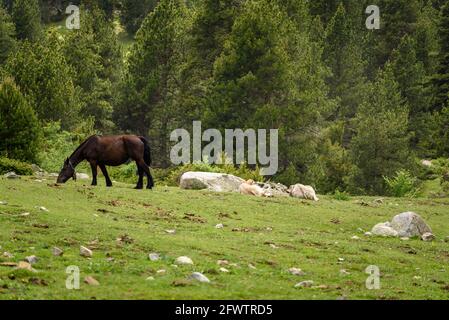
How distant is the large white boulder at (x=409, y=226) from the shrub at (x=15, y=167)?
1614 centimetres

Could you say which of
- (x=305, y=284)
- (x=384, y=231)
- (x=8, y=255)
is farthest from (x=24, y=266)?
(x=384, y=231)

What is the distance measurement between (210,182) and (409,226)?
1033 centimetres

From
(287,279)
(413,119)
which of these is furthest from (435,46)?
(287,279)

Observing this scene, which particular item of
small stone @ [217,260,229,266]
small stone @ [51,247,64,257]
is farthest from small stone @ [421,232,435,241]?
small stone @ [51,247,64,257]

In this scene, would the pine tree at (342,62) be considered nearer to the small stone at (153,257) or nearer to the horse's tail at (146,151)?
the horse's tail at (146,151)

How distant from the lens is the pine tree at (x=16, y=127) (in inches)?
1345

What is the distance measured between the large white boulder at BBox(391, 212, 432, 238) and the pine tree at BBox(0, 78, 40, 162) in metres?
18.6

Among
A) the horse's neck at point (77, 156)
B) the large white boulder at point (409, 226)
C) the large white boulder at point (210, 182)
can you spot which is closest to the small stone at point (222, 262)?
the large white boulder at point (409, 226)

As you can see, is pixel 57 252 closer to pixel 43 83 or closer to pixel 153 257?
pixel 153 257

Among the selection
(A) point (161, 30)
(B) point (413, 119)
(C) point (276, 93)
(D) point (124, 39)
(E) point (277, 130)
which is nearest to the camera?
(E) point (277, 130)

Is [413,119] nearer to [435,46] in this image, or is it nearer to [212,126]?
[435,46]

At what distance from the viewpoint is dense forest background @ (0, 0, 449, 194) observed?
168 ft
